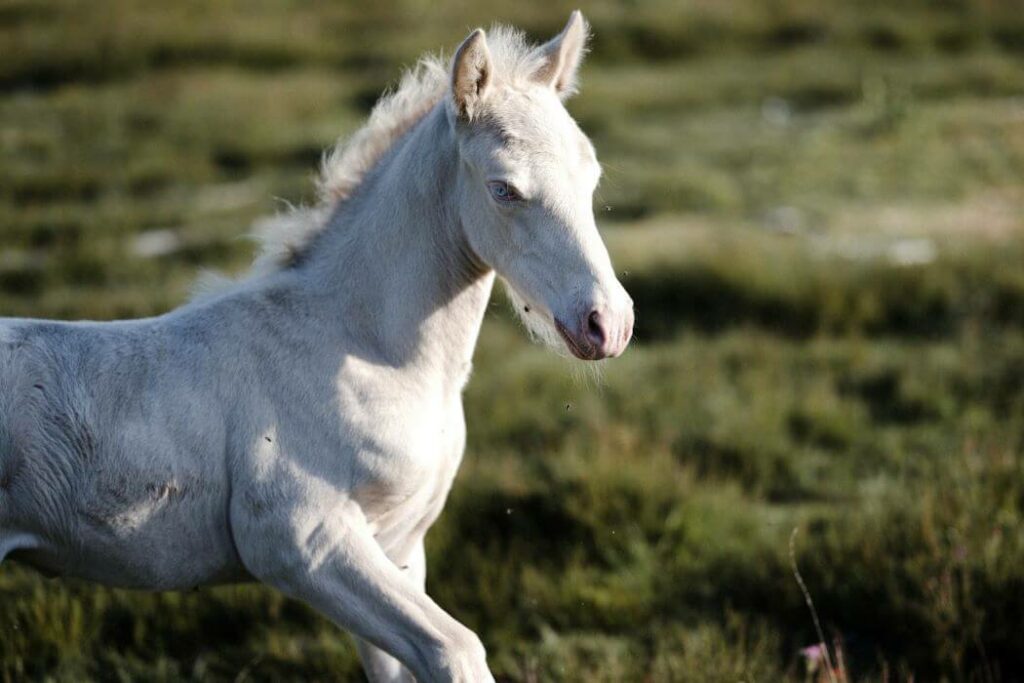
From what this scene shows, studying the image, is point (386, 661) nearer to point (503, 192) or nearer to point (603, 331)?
point (603, 331)

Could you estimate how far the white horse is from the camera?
3570mm

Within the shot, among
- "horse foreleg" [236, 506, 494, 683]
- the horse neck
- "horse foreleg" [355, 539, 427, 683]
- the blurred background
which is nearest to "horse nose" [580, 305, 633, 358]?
the blurred background

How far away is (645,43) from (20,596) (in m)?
23.7

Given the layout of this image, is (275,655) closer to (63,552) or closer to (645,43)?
(63,552)

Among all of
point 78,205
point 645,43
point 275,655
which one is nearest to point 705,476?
point 275,655

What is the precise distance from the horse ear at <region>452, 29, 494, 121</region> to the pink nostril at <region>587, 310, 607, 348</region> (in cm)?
83

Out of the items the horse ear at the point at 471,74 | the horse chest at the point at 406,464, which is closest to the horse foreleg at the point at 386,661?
the horse chest at the point at 406,464

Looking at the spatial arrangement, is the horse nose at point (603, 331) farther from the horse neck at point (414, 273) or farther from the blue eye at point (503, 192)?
the horse neck at point (414, 273)

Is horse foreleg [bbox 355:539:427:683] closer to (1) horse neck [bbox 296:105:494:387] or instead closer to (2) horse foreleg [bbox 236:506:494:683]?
(2) horse foreleg [bbox 236:506:494:683]

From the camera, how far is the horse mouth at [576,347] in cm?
340

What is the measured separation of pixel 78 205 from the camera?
16812 millimetres

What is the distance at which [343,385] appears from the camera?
385 centimetres

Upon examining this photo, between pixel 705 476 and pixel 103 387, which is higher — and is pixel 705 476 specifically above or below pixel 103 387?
below

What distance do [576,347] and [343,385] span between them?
0.87 metres
